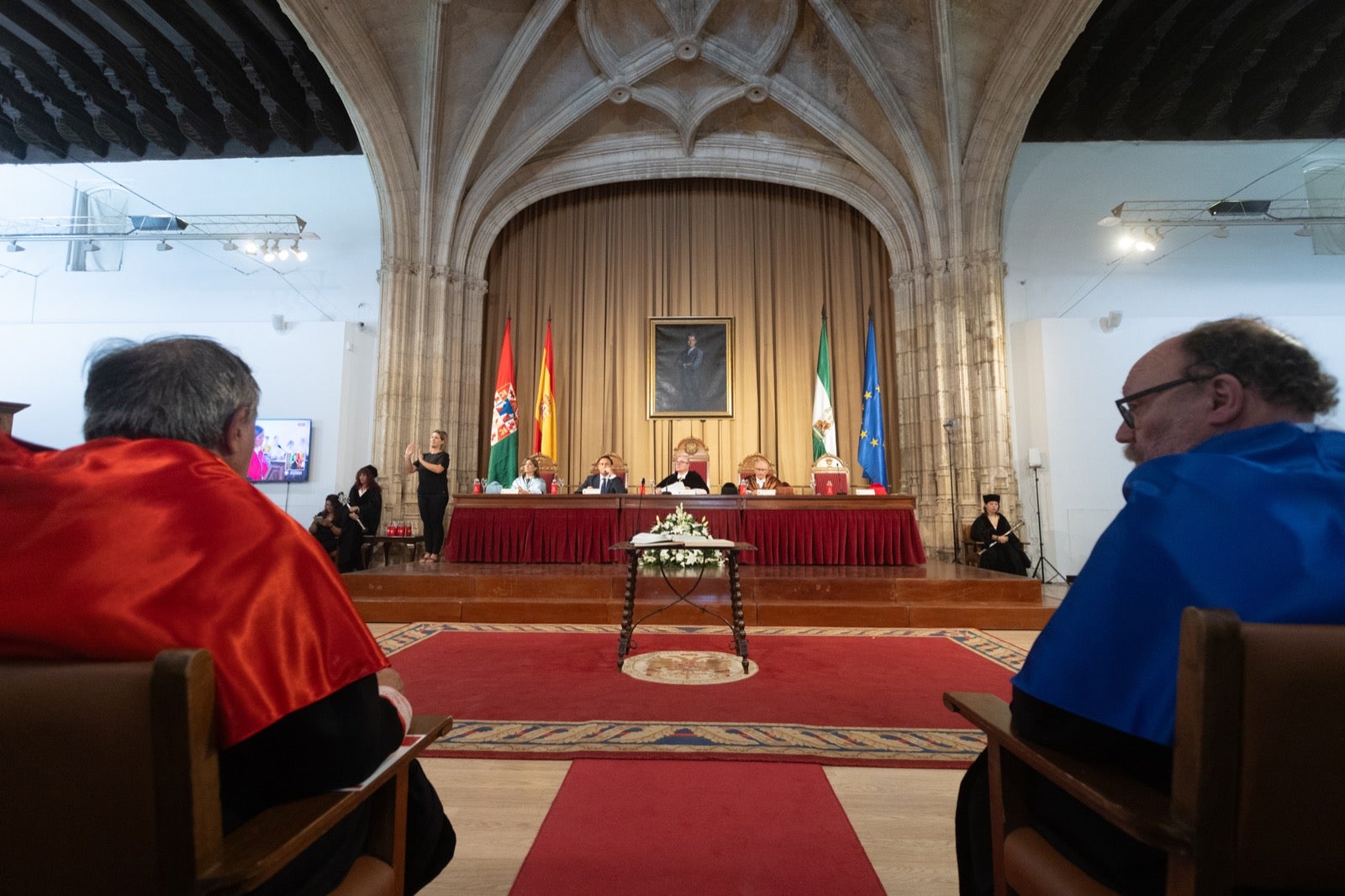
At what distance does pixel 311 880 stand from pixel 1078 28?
9.37 meters

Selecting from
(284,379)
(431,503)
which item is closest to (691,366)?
(431,503)

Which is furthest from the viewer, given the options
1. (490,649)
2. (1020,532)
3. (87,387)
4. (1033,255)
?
(1033,255)

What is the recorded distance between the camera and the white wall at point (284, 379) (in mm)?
9258

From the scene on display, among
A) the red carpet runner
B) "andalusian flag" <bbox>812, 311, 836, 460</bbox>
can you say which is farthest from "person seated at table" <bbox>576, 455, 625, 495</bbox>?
the red carpet runner

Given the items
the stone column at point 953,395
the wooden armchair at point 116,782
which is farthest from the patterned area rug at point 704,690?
the stone column at point 953,395

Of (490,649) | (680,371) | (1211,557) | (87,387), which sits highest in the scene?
(680,371)

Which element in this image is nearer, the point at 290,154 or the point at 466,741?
the point at 466,741

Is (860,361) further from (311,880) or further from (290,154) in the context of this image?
(311,880)

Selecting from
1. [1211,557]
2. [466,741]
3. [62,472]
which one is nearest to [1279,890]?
[1211,557]

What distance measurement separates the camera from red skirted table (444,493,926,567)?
22.2 ft

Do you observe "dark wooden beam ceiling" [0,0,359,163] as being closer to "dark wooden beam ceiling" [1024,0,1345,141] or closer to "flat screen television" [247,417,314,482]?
"flat screen television" [247,417,314,482]

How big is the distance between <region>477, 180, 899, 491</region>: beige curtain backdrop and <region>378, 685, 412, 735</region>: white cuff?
898 centimetres

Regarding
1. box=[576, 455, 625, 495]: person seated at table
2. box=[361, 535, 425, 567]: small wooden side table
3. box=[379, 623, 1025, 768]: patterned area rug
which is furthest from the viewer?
box=[361, 535, 425, 567]: small wooden side table

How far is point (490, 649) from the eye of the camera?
435 cm
